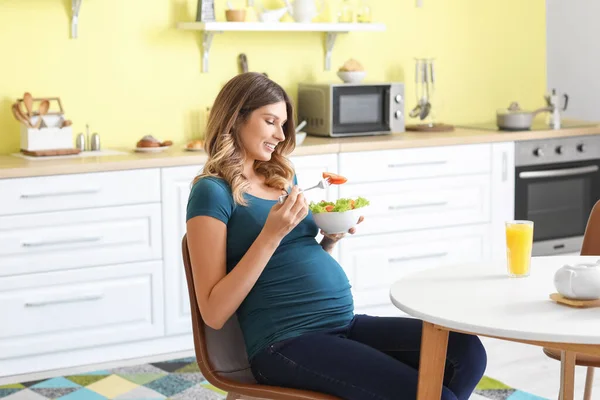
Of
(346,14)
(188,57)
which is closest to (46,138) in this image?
(188,57)

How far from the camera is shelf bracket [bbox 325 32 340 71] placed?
15.3ft

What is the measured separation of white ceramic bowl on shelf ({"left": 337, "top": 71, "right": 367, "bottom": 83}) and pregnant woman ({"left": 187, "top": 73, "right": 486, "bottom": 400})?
81.9 inches

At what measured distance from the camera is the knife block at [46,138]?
12.6ft

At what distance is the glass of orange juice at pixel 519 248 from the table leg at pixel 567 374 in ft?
1.24

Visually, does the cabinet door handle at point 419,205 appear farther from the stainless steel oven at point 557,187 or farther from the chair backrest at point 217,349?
the chair backrest at point 217,349

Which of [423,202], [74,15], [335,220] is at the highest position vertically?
[74,15]

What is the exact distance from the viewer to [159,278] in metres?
3.78

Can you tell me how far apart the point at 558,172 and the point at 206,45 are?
1772 millimetres

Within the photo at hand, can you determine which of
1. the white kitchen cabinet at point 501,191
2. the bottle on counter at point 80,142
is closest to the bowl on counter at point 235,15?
the bottle on counter at point 80,142

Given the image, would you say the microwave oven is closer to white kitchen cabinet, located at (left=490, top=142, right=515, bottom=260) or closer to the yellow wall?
the yellow wall

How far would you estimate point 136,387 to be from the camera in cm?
346

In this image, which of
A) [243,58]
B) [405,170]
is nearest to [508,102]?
[405,170]

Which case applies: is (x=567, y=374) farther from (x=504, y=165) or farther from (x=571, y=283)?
(x=504, y=165)

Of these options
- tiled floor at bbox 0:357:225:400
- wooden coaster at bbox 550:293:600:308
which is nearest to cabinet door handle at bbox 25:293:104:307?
tiled floor at bbox 0:357:225:400
